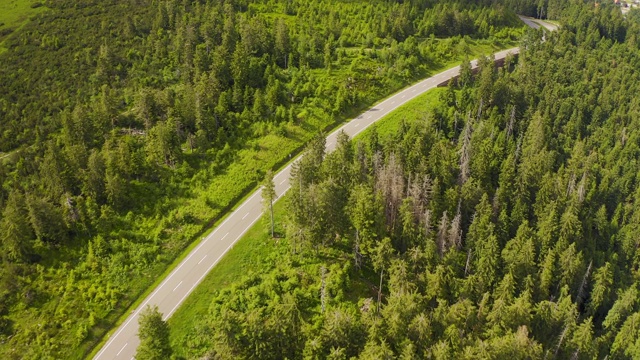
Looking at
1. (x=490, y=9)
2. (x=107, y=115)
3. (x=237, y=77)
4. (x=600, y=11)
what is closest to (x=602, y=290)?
(x=237, y=77)

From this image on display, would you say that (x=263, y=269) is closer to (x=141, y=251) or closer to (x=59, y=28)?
(x=141, y=251)

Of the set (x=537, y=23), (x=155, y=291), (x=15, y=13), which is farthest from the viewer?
(x=537, y=23)

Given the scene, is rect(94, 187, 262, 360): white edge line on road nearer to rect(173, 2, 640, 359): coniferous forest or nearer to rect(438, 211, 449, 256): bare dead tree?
rect(173, 2, 640, 359): coniferous forest

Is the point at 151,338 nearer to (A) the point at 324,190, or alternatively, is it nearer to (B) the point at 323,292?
(B) the point at 323,292

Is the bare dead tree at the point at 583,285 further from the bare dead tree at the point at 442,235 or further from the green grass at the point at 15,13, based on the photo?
the green grass at the point at 15,13

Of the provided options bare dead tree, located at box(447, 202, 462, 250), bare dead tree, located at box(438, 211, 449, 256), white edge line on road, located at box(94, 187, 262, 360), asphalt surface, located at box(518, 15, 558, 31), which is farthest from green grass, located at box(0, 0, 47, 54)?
asphalt surface, located at box(518, 15, 558, 31)

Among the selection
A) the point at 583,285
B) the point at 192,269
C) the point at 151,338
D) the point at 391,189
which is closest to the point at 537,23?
the point at 583,285
